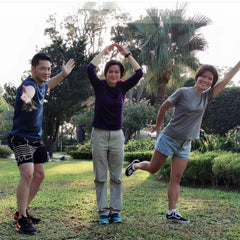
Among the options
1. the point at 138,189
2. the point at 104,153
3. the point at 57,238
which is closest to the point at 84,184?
the point at 138,189

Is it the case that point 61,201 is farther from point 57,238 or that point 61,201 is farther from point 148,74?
point 148,74

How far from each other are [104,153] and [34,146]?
794 millimetres

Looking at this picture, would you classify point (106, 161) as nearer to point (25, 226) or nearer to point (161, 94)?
point (25, 226)

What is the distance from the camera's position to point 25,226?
3.22m

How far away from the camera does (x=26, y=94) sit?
3.09m

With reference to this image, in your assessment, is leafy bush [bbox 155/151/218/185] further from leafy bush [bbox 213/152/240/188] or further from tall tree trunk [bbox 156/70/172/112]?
tall tree trunk [bbox 156/70/172/112]

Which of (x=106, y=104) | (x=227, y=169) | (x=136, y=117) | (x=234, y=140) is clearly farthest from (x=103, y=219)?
(x=136, y=117)

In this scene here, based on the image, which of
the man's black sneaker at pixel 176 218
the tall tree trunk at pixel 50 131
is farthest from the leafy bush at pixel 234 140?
the tall tree trunk at pixel 50 131

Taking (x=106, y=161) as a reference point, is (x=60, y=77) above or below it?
above

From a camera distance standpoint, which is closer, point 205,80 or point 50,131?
point 205,80

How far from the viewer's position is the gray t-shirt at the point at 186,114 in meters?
3.70

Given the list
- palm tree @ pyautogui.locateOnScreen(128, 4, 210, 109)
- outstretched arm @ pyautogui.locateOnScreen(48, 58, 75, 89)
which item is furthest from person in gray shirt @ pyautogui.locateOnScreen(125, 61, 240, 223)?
palm tree @ pyautogui.locateOnScreen(128, 4, 210, 109)

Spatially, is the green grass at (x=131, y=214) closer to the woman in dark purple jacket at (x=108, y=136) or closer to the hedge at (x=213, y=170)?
the woman in dark purple jacket at (x=108, y=136)

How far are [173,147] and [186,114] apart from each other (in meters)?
0.42
